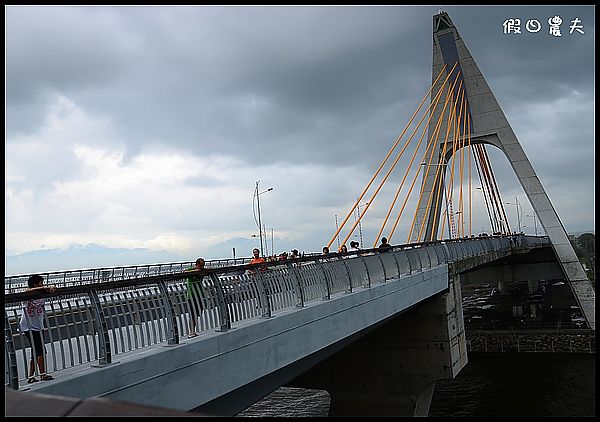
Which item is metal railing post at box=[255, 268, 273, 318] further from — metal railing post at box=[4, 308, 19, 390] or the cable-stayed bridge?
metal railing post at box=[4, 308, 19, 390]

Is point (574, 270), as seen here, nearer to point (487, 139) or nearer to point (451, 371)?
point (487, 139)

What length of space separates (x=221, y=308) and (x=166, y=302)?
3.23 feet

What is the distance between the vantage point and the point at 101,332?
5.63 metres

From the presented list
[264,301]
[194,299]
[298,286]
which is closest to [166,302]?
[194,299]

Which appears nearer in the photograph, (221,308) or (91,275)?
(221,308)

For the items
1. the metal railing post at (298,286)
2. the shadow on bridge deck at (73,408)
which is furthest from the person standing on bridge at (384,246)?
the shadow on bridge deck at (73,408)

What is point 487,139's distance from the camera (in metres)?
35.4

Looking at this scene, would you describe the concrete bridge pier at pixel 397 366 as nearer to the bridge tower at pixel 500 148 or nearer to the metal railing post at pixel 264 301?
the metal railing post at pixel 264 301

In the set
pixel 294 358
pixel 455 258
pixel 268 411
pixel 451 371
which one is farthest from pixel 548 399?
pixel 294 358

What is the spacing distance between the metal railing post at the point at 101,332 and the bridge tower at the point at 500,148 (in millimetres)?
28777

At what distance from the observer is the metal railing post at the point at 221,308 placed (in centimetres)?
740

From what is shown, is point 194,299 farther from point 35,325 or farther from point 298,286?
point 298,286

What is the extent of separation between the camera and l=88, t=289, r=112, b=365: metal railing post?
222 inches

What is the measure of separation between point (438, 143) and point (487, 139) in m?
3.69
